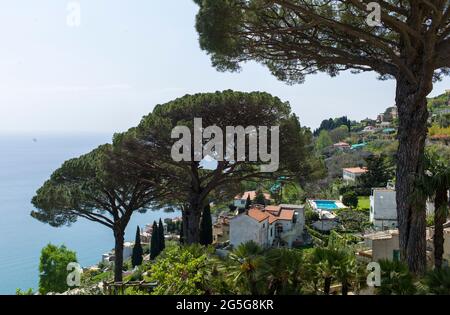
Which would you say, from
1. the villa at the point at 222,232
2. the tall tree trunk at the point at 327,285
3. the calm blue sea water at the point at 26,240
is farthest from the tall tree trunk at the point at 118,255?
the calm blue sea water at the point at 26,240

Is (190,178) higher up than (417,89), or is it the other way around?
(417,89)

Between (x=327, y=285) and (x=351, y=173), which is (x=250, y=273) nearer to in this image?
(x=327, y=285)

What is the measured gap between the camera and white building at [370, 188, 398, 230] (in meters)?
30.7

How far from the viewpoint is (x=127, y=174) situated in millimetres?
15086

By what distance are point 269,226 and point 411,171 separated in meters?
21.2

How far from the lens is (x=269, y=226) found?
28.2 meters

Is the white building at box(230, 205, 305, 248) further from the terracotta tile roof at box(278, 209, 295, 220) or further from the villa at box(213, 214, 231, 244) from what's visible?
the villa at box(213, 214, 231, 244)

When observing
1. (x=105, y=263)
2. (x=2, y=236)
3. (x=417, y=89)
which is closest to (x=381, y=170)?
(x=105, y=263)

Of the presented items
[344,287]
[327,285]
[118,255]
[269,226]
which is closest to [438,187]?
[344,287]

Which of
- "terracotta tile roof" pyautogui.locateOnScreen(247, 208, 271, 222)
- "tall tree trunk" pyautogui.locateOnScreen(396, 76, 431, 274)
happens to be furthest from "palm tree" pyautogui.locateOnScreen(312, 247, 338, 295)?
"terracotta tile roof" pyautogui.locateOnScreen(247, 208, 271, 222)

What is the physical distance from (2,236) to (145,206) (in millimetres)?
47856
